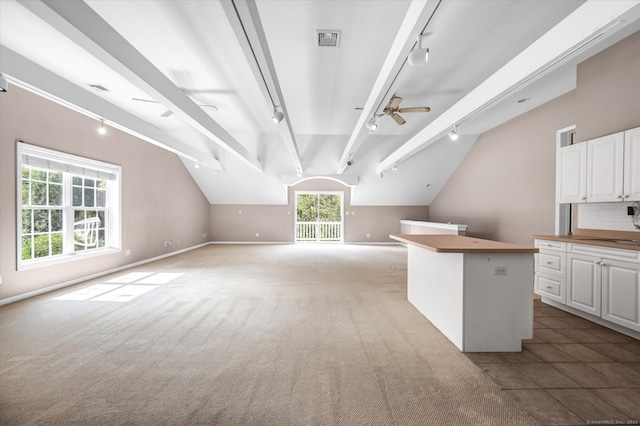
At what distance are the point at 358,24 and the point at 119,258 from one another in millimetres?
6056

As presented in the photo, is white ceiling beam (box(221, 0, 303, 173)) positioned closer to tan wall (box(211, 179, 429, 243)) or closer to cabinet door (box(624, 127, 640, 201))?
cabinet door (box(624, 127, 640, 201))

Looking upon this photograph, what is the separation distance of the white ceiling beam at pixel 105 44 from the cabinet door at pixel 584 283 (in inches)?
197

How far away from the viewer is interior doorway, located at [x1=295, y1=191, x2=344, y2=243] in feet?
35.0

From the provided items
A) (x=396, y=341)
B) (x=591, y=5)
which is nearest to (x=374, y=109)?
(x=591, y=5)

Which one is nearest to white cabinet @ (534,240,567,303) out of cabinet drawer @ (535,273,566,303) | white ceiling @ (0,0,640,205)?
cabinet drawer @ (535,273,566,303)

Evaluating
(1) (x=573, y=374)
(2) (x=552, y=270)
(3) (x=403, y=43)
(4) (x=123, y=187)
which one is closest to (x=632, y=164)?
(2) (x=552, y=270)

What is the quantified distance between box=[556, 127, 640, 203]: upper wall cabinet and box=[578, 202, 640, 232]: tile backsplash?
28 cm

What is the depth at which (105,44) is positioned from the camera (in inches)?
83.4

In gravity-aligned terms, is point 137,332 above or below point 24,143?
below

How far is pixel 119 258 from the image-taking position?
18.5 feet

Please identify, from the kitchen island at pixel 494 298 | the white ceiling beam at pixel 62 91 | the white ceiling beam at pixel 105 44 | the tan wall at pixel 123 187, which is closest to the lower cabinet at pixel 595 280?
the kitchen island at pixel 494 298

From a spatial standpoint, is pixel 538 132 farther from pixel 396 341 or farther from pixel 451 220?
pixel 396 341

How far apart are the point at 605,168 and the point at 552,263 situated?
4.10ft

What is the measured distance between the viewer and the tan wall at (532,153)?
10.6 ft
